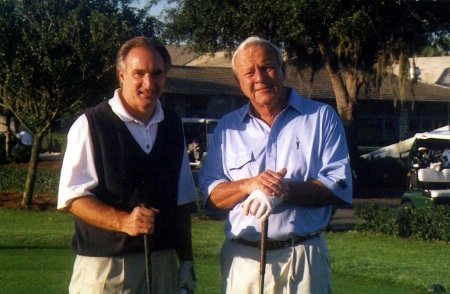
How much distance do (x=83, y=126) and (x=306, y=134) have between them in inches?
42.5

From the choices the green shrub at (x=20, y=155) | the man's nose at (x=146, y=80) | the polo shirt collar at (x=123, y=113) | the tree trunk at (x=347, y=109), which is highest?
the man's nose at (x=146, y=80)

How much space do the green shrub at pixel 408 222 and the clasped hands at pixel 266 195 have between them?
9766 millimetres

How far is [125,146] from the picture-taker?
13.1ft

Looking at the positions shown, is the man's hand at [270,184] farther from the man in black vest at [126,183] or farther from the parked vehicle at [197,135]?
the parked vehicle at [197,135]

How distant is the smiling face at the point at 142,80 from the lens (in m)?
4.01

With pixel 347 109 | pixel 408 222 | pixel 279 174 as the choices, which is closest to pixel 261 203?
pixel 279 174

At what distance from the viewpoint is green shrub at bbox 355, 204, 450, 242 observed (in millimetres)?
13148

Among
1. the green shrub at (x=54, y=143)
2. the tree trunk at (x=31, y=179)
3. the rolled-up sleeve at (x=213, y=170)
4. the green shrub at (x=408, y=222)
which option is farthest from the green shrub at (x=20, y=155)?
the rolled-up sleeve at (x=213, y=170)

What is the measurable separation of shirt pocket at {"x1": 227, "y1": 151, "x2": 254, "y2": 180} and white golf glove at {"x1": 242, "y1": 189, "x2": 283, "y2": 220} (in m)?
0.34

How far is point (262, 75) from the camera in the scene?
4133mm

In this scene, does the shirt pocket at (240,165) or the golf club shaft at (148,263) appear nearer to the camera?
the golf club shaft at (148,263)

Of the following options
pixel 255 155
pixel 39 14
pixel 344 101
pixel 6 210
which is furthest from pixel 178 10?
pixel 255 155

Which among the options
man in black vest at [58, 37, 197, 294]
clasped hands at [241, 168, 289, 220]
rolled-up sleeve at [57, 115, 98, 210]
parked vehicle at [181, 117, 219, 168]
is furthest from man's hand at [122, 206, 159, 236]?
parked vehicle at [181, 117, 219, 168]

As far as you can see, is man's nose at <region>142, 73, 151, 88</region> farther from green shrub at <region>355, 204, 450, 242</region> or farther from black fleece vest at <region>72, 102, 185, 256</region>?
green shrub at <region>355, 204, 450, 242</region>
